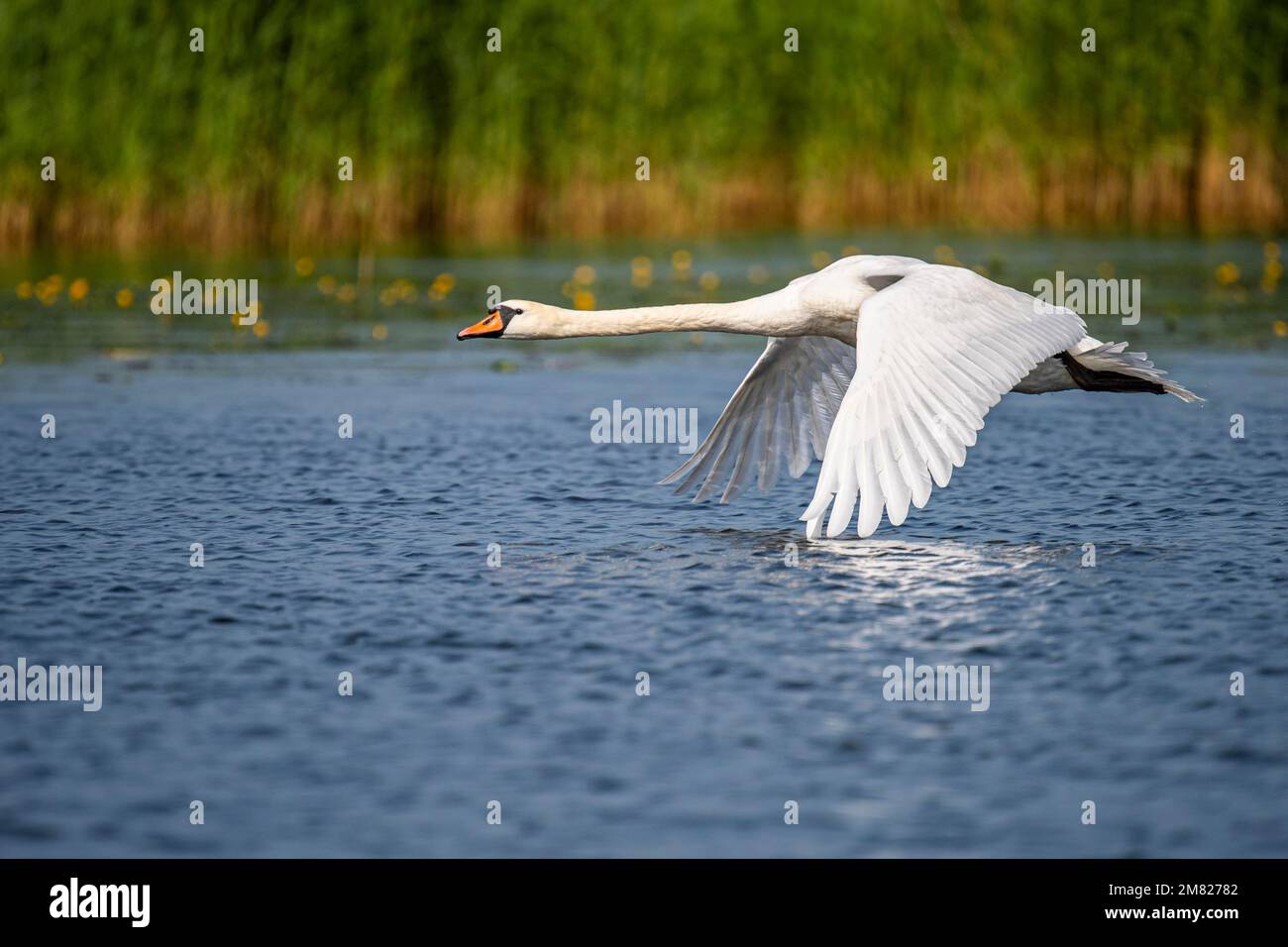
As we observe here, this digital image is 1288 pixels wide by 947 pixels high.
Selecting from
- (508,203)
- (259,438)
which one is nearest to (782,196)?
(508,203)

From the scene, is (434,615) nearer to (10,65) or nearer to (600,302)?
(600,302)

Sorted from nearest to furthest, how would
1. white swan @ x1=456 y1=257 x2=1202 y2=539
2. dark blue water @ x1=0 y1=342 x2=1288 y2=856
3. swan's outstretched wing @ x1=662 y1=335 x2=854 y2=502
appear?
dark blue water @ x1=0 y1=342 x2=1288 y2=856
white swan @ x1=456 y1=257 x2=1202 y2=539
swan's outstretched wing @ x1=662 y1=335 x2=854 y2=502

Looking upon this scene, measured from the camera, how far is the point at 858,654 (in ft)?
28.1

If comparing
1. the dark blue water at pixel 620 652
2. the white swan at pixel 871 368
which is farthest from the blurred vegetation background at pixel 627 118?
the white swan at pixel 871 368

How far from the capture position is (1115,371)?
1203 centimetres

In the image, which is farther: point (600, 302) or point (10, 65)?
point (10, 65)

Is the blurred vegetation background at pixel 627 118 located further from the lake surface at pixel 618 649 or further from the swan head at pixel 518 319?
the swan head at pixel 518 319

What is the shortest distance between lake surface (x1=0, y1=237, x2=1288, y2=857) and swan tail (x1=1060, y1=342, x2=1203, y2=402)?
2.69 feet

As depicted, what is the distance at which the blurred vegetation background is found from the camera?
1136 inches

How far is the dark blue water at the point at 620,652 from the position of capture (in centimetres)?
655

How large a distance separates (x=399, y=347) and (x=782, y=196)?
15.5m

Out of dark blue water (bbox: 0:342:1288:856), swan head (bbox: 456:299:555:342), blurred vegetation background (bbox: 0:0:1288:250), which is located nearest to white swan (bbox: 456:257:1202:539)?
swan head (bbox: 456:299:555:342)

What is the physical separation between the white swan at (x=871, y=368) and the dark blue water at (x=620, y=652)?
0.53m

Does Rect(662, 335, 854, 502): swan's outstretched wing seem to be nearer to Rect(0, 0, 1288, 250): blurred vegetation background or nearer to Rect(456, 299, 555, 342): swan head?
Rect(456, 299, 555, 342): swan head
